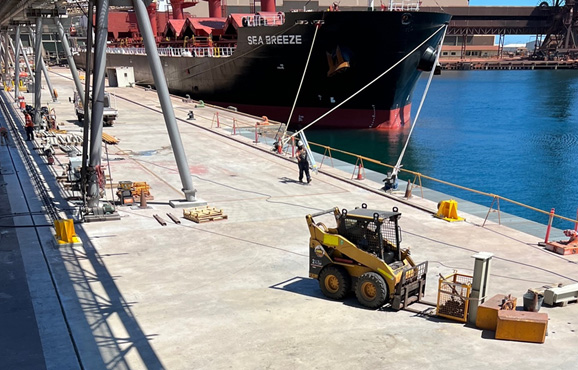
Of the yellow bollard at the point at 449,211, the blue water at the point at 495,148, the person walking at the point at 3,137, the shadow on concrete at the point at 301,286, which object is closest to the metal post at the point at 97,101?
the shadow on concrete at the point at 301,286

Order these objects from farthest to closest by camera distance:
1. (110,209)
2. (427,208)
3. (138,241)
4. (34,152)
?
(34,152) < (427,208) < (110,209) < (138,241)

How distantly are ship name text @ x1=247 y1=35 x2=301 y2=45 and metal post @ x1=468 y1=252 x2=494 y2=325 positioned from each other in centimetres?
3555

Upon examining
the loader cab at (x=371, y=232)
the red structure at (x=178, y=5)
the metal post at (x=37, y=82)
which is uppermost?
the red structure at (x=178, y=5)

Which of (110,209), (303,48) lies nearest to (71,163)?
(110,209)

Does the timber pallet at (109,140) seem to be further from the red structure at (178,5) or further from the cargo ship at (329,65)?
the red structure at (178,5)

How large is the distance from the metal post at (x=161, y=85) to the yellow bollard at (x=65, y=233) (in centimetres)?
506

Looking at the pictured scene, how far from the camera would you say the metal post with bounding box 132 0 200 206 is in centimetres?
1817

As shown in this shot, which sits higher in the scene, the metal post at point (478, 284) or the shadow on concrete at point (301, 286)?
the metal post at point (478, 284)

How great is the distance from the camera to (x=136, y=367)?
9.74 m

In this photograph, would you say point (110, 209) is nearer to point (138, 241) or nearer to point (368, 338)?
point (138, 241)

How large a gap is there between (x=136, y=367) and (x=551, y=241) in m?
12.8

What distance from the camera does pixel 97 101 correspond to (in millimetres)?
18438

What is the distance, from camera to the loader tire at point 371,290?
1188cm

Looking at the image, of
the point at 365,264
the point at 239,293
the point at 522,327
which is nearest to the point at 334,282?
the point at 365,264
